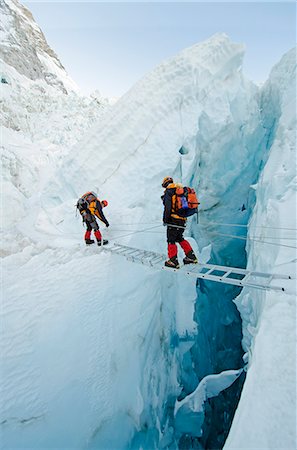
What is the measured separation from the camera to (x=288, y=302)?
226 cm

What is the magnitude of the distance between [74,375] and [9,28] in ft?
103

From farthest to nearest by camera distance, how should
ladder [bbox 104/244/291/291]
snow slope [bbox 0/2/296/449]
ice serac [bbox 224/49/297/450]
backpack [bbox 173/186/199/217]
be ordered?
backpack [bbox 173/186/199/217] < snow slope [bbox 0/2/296/449] < ladder [bbox 104/244/291/291] < ice serac [bbox 224/49/297/450]

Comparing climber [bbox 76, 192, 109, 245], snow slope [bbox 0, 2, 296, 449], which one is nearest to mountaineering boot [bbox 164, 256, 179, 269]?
snow slope [bbox 0, 2, 296, 449]

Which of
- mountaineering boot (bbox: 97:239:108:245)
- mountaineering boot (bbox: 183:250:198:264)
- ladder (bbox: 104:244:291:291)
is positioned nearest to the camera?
ladder (bbox: 104:244:291:291)

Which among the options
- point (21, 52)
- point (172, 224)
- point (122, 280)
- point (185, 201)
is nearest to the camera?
point (185, 201)

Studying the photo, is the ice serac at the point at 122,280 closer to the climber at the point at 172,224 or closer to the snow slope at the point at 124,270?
the snow slope at the point at 124,270

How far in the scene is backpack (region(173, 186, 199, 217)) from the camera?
3125mm

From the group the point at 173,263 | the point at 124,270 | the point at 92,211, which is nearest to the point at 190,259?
the point at 173,263

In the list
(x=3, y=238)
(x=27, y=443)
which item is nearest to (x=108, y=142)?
(x=3, y=238)

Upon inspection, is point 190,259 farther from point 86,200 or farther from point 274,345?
point 86,200

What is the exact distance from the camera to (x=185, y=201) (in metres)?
3.14

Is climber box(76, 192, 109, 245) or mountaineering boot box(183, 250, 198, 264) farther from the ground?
climber box(76, 192, 109, 245)

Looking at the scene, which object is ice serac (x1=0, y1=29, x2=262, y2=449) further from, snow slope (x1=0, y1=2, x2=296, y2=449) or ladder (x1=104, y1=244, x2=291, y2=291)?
ladder (x1=104, y1=244, x2=291, y2=291)

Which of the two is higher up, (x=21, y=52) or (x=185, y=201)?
(x=21, y=52)
